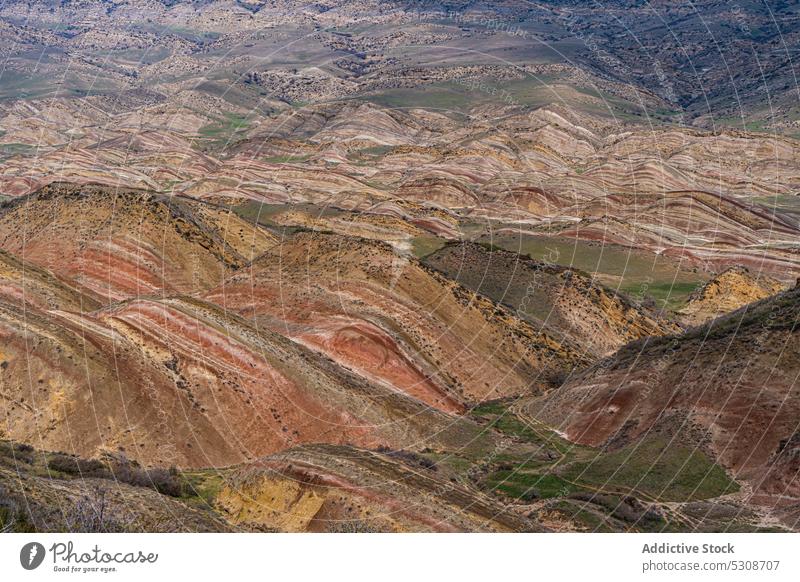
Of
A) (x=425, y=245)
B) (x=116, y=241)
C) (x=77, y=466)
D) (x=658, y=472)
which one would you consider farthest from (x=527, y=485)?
(x=425, y=245)

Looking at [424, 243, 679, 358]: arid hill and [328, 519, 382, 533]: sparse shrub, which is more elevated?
[328, 519, 382, 533]: sparse shrub

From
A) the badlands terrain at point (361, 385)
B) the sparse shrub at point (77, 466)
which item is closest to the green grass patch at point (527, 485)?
the badlands terrain at point (361, 385)

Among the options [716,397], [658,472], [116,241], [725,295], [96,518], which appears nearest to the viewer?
[96,518]

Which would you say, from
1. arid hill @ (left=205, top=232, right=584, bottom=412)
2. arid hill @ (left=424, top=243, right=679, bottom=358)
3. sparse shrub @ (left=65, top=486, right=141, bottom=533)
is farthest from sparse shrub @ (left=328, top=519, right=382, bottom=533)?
arid hill @ (left=424, top=243, right=679, bottom=358)

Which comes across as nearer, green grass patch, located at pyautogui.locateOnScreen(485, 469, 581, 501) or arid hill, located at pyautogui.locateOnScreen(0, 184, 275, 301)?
green grass patch, located at pyautogui.locateOnScreen(485, 469, 581, 501)

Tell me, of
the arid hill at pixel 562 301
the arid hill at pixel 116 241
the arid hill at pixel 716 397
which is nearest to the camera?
the arid hill at pixel 716 397

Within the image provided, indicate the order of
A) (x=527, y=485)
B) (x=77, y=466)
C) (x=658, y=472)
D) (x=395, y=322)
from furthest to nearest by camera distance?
1. (x=395, y=322)
2. (x=527, y=485)
3. (x=658, y=472)
4. (x=77, y=466)

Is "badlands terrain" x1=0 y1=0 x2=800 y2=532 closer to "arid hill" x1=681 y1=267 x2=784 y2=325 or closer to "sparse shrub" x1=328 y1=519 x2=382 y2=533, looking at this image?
"sparse shrub" x1=328 y1=519 x2=382 y2=533

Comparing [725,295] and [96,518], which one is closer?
[96,518]

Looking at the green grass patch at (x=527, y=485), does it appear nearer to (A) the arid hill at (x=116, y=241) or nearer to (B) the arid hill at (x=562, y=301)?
(B) the arid hill at (x=562, y=301)

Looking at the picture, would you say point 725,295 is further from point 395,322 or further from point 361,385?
point 361,385

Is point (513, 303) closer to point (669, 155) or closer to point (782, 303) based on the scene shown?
point (782, 303)
